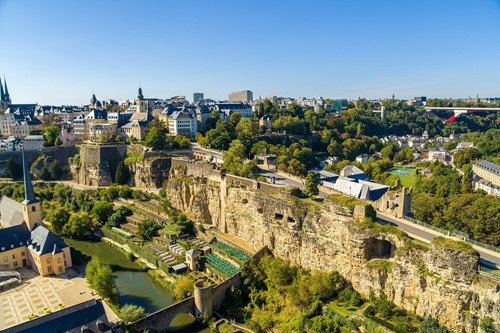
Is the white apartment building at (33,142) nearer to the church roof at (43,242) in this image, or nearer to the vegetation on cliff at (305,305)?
the church roof at (43,242)

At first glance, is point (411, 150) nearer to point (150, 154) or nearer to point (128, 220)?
point (150, 154)

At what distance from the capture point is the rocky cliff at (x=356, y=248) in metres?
19.0

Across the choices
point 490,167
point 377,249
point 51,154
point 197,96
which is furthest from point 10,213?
point 197,96

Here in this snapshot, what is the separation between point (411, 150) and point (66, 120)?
248ft

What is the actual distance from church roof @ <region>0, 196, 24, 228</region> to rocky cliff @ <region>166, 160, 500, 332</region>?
55.7ft

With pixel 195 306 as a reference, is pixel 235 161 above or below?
above

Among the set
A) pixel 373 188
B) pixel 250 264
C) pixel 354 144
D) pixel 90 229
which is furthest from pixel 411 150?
pixel 90 229

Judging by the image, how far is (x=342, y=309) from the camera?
22.2 metres

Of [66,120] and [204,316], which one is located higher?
[66,120]

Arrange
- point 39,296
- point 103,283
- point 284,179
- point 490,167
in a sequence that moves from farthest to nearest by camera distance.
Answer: point 490,167, point 284,179, point 39,296, point 103,283

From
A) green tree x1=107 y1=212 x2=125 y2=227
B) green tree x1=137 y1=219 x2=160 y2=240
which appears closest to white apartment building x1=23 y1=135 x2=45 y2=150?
green tree x1=107 y1=212 x2=125 y2=227

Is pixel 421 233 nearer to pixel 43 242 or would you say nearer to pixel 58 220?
pixel 43 242

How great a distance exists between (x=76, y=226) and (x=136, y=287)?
1252 cm

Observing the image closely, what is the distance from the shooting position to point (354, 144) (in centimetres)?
6550
